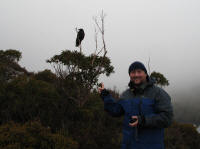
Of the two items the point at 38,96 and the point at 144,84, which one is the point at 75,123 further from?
the point at 144,84

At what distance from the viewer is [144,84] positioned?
212 centimetres

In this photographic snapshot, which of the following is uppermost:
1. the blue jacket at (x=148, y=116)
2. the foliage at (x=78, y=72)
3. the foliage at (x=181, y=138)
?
the foliage at (x=78, y=72)

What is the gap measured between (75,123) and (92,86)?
9.06 feet

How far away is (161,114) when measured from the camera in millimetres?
1899

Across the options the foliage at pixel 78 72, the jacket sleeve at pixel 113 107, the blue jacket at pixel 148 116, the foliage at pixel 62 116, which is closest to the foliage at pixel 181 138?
the foliage at pixel 62 116

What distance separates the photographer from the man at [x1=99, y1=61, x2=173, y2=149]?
6.21 feet

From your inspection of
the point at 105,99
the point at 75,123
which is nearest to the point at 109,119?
the point at 75,123

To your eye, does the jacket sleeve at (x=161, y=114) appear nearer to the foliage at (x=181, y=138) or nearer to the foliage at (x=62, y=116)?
the foliage at (x=62, y=116)

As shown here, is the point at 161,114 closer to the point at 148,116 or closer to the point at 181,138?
the point at 148,116

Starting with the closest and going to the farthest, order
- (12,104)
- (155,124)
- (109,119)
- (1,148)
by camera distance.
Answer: (155,124) → (1,148) → (12,104) → (109,119)

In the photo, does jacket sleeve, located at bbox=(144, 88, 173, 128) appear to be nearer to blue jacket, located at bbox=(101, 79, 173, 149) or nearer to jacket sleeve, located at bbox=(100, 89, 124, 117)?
blue jacket, located at bbox=(101, 79, 173, 149)

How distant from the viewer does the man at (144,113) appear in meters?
1.89

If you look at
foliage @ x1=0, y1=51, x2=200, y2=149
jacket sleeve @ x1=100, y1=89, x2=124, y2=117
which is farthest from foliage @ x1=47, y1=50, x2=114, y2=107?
jacket sleeve @ x1=100, y1=89, x2=124, y2=117

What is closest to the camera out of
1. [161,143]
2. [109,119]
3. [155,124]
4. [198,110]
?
[155,124]
